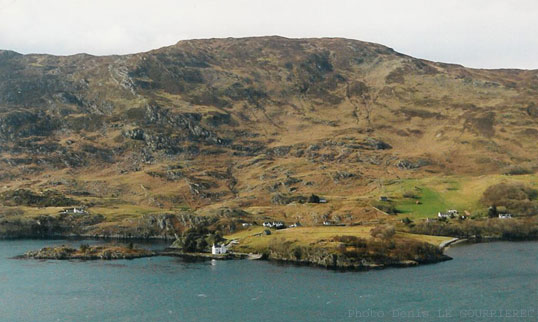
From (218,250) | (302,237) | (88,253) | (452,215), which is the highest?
(452,215)

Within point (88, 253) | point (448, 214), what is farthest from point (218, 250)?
point (448, 214)

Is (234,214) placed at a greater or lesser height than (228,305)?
greater

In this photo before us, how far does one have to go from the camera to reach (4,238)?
196375 millimetres

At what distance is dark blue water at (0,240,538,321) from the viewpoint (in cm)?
9144

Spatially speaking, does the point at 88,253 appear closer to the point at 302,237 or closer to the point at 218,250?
the point at 218,250

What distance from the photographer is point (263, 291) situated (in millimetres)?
106375

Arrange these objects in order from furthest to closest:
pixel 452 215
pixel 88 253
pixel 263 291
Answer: pixel 452 215, pixel 88 253, pixel 263 291

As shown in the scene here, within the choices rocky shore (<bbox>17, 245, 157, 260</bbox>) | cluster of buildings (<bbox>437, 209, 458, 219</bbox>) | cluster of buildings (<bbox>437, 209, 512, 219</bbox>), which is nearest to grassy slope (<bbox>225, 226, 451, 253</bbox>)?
cluster of buildings (<bbox>437, 209, 458, 219</bbox>)

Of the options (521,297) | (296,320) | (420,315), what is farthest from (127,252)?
(521,297)

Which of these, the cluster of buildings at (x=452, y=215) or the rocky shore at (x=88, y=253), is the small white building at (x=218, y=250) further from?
the cluster of buildings at (x=452, y=215)

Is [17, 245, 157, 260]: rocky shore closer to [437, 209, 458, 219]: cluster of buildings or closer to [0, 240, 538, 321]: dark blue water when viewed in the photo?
[0, 240, 538, 321]: dark blue water

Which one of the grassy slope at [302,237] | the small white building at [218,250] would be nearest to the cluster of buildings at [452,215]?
the grassy slope at [302,237]

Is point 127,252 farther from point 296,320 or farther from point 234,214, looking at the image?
point 296,320

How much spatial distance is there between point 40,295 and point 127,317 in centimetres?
2611
